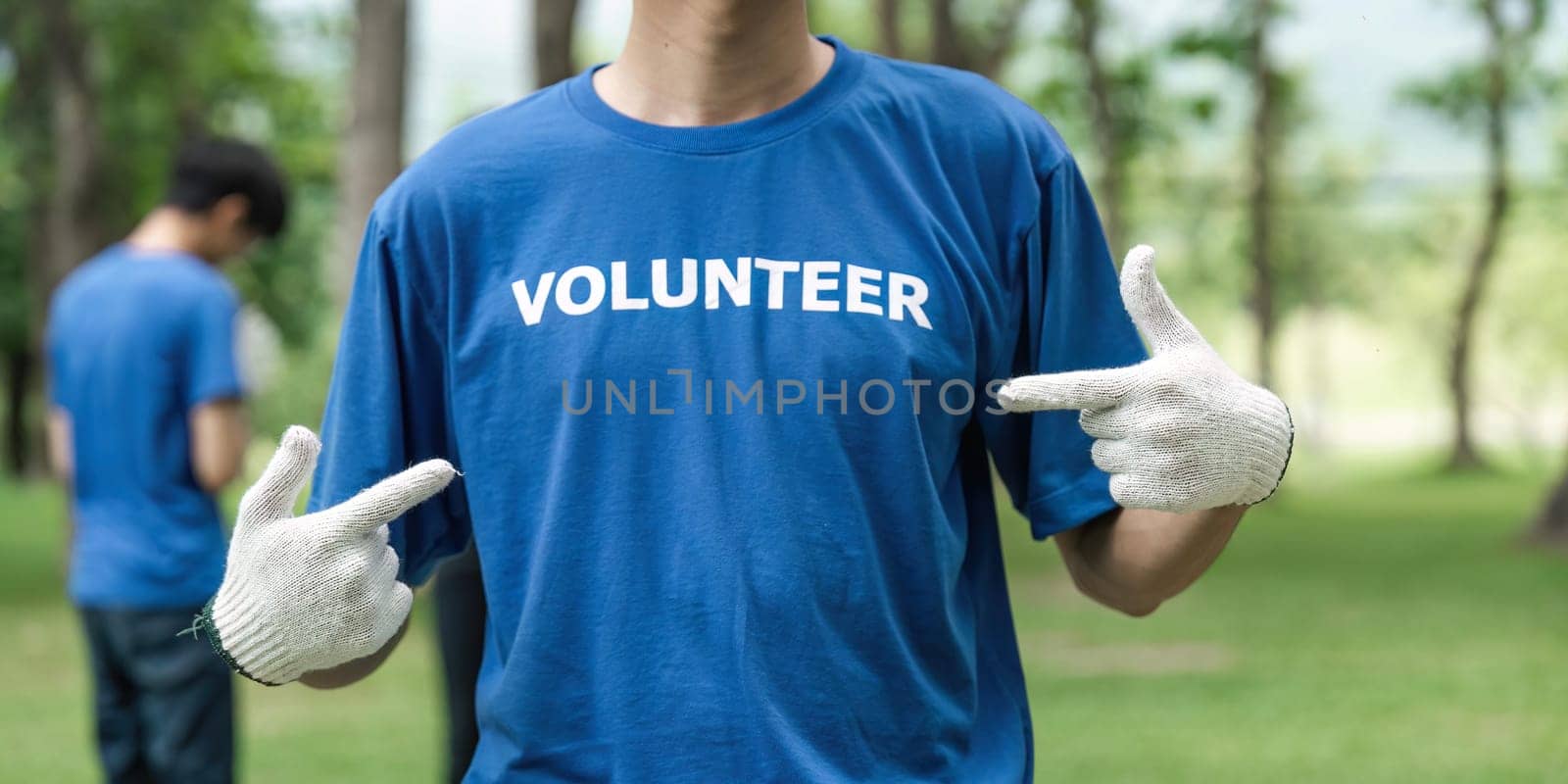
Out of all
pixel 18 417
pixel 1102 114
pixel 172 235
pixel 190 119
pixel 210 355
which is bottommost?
pixel 18 417

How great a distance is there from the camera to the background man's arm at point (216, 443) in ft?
14.8

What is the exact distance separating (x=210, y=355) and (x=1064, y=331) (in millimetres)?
3132

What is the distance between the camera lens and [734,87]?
1.95 metres

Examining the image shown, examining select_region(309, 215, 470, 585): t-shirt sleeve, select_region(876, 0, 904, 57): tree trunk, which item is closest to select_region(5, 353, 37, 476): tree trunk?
select_region(876, 0, 904, 57): tree trunk

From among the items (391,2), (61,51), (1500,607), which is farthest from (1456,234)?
(391,2)

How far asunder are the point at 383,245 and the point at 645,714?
586 millimetres

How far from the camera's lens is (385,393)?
6.43ft

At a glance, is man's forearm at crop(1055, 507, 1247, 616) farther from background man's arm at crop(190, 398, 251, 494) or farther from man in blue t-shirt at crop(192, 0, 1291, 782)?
background man's arm at crop(190, 398, 251, 494)

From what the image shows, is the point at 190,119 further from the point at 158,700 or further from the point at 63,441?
the point at 158,700

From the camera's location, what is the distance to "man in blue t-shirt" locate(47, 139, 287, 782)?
4.50 meters

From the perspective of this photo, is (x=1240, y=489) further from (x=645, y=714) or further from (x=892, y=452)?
(x=645, y=714)

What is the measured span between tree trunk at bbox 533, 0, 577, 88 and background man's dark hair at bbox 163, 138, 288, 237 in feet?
10.7

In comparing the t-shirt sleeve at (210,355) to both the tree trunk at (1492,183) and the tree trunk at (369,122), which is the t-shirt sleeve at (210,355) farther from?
the tree trunk at (1492,183)

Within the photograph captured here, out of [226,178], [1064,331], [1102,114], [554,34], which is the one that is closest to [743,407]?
[1064,331]
